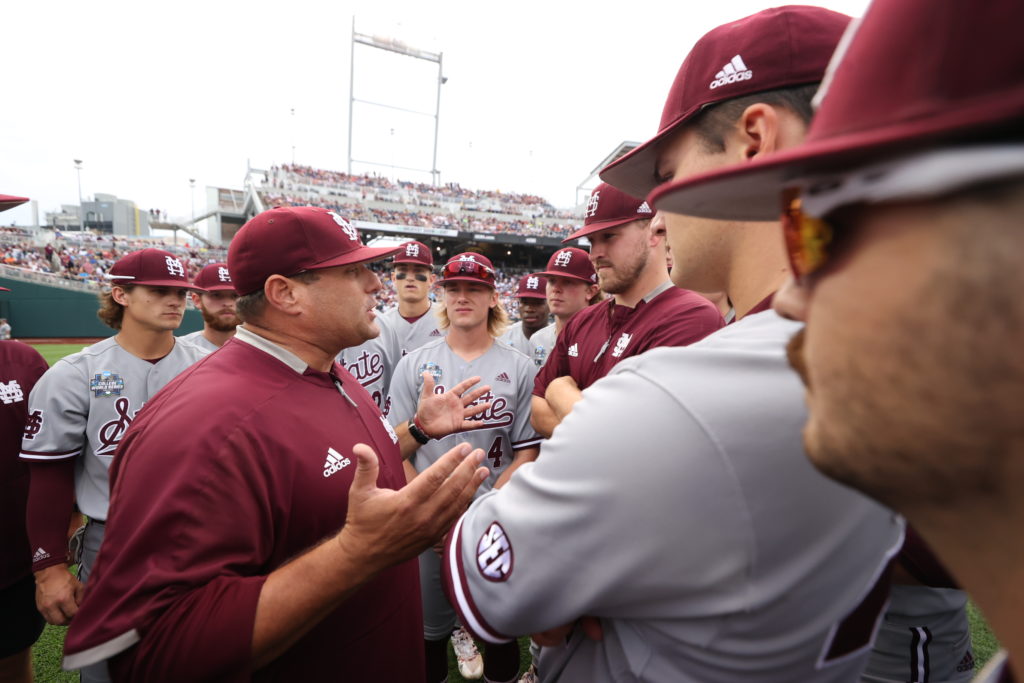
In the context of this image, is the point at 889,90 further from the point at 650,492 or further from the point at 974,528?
the point at 650,492

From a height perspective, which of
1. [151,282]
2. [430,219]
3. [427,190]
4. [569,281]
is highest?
[427,190]

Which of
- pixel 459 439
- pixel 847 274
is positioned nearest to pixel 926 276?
pixel 847 274

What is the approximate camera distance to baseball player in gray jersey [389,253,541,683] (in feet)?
10.9

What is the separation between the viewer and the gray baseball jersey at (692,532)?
77 cm

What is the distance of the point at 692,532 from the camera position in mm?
786

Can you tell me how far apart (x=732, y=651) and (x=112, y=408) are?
380cm

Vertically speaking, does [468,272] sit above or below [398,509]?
above

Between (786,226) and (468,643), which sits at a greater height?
(786,226)

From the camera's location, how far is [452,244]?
3853 cm

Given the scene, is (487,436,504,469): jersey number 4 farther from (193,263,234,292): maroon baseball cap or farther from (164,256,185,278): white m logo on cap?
(193,263,234,292): maroon baseball cap

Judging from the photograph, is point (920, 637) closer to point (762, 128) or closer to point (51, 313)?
point (762, 128)

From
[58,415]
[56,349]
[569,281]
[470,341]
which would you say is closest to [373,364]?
[470,341]

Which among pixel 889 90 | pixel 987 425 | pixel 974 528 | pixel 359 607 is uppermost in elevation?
pixel 889 90

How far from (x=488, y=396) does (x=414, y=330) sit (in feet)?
8.16
